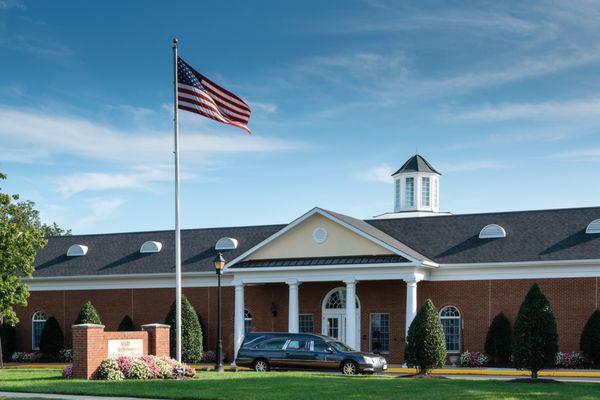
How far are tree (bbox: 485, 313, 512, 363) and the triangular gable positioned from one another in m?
4.56

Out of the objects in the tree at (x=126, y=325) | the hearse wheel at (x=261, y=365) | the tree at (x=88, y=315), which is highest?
the tree at (x=88, y=315)

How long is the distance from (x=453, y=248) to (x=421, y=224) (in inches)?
130

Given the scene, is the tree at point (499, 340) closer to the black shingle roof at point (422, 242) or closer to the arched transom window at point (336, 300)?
the black shingle roof at point (422, 242)

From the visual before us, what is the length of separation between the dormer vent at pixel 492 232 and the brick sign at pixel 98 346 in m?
18.8

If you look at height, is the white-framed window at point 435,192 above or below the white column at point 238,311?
above

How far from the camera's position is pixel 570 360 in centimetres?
3759

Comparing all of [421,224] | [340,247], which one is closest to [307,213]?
[340,247]

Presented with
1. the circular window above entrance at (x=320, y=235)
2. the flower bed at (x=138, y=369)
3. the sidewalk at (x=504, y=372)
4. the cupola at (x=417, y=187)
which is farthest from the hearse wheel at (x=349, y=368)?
the cupola at (x=417, y=187)

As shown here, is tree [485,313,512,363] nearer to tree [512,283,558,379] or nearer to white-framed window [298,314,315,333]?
white-framed window [298,314,315,333]

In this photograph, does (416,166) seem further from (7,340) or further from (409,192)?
(7,340)

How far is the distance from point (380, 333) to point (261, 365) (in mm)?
11288

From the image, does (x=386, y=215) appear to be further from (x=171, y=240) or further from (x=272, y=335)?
(x=272, y=335)

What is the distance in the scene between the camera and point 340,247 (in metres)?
41.6

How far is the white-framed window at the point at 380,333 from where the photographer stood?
42500 millimetres
